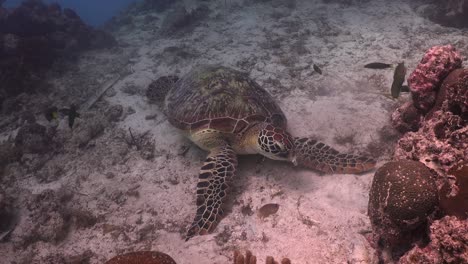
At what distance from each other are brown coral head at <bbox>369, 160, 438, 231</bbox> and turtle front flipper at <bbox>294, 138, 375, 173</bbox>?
1412 millimetres

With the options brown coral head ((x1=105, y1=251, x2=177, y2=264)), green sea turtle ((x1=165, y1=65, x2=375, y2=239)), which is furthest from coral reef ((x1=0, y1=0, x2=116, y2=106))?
brown coral head ((x1=105, y1=251, x2=177, y2=264))

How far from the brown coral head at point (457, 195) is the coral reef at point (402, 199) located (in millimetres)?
68

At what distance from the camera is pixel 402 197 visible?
2.28m

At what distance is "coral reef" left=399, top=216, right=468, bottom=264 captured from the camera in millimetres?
1947

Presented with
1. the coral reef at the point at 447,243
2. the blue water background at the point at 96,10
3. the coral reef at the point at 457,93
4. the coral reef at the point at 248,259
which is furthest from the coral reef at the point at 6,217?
the blue water background at the point at 96,10

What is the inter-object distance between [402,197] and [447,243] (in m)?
0.39

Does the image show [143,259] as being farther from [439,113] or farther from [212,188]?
[439,113]

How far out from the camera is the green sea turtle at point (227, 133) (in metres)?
3.85

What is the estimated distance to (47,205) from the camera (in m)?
4.38

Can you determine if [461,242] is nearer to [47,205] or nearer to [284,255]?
[284,255]

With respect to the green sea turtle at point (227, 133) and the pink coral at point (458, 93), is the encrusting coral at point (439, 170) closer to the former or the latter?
the pink coral at point (458, 93)

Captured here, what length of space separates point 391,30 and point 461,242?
24.7 ft

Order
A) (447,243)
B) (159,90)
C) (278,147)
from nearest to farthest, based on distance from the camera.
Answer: (447,243), (278,147), (159,90)

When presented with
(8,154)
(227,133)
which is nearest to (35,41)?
(8,154)
